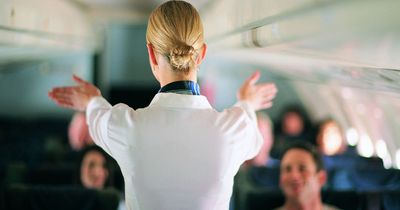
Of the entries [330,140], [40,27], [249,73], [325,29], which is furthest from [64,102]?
[249,73]

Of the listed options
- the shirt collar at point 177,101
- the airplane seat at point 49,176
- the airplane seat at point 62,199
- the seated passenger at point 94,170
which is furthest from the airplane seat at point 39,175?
the shirt collar at point 177,101

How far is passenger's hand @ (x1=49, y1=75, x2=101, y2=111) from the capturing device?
217cm

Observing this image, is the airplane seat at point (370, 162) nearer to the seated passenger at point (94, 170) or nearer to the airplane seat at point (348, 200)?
the airplane seat at point (348, 200)

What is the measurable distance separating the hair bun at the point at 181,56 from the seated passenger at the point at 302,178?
209cm

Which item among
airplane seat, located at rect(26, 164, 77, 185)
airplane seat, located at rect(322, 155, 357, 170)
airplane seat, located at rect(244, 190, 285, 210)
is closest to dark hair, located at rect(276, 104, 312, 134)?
airplane seat, located at rect(322, 155, 357, 170)

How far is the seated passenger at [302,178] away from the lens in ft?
12.7

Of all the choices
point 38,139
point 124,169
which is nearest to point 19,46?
point 124,169

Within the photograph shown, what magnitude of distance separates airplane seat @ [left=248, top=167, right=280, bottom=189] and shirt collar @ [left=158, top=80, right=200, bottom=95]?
12.4 feet

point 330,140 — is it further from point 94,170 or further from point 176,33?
point 176,33

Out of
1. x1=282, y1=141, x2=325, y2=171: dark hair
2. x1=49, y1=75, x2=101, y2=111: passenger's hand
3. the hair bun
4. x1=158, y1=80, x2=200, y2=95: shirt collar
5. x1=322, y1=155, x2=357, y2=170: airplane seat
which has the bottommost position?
x1=322, y1=155, x2=357, y2=170: airplane seat

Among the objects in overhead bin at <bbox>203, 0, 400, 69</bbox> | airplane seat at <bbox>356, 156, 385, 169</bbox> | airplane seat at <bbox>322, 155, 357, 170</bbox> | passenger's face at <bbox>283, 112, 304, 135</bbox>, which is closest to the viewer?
overhead bin at <bbox>203, 0, 400, 69</bbox>

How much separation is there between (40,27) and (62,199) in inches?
94.0

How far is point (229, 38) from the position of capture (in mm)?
4844

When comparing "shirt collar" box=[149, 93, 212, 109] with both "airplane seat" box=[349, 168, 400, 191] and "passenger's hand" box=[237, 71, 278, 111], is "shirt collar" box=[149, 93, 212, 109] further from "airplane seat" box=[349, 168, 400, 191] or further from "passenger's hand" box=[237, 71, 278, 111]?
"airplane seat" box=[349, 168, 400, 191]
